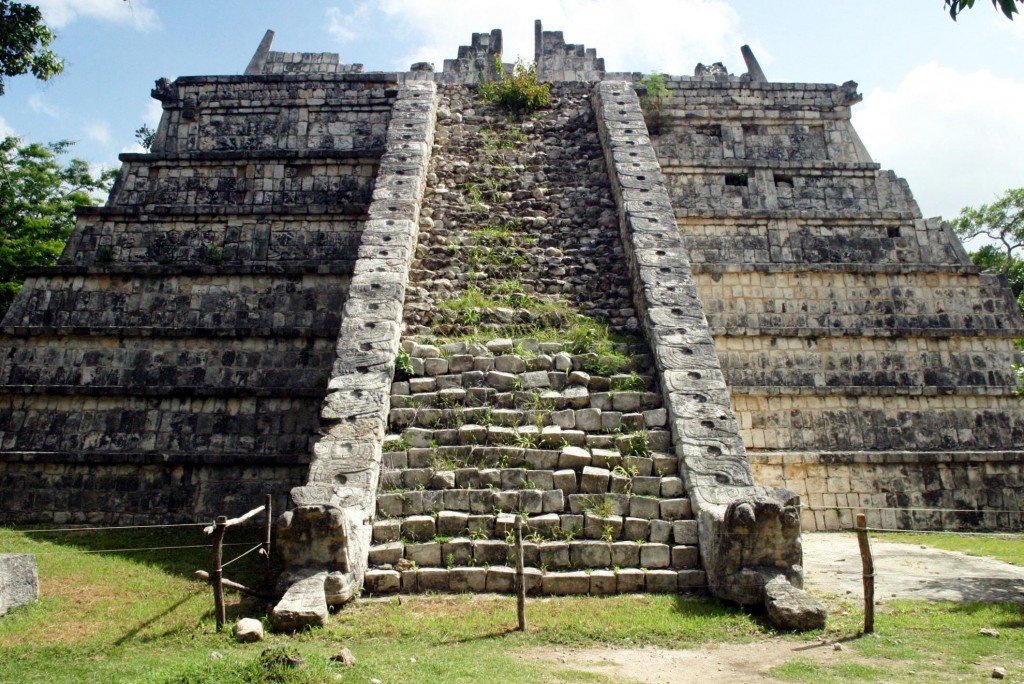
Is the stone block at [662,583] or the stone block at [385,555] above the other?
the stone block at [385,555]

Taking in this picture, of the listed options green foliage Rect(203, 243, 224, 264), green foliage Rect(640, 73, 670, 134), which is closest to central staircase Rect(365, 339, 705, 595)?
green foliage Rect(203, 243, 224, 264)

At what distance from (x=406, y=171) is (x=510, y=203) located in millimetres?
1681

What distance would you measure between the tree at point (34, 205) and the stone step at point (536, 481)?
48.3ft

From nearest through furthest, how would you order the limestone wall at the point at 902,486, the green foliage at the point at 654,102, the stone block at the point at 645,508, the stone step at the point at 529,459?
the stone block at the point at 645,508 < the stone step at the point at 529,459 < the limestone wall at the point at 902,486 < the green foliage at the point at 654,102

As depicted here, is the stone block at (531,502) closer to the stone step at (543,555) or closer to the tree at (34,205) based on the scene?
the stone step at (543,555)

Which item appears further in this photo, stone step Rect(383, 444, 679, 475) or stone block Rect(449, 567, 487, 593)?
stone step Rect(383, 444, 679, 475)

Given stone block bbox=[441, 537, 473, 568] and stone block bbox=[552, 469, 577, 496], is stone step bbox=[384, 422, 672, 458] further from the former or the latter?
stone block bbox=[441, 537, 473, 568]

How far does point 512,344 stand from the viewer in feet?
30.1

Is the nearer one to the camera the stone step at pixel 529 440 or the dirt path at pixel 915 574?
the dirt path at pixel 915 574

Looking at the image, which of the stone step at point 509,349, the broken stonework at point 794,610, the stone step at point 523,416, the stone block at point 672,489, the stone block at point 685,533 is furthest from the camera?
the stone step at point 509,349

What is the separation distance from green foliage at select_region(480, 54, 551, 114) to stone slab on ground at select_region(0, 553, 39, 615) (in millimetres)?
11101

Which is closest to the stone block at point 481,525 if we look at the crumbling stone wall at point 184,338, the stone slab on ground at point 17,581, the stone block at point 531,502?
the stone block at point 531,502

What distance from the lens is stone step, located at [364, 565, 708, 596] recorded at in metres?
6.58

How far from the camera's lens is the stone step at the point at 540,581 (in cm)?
658
